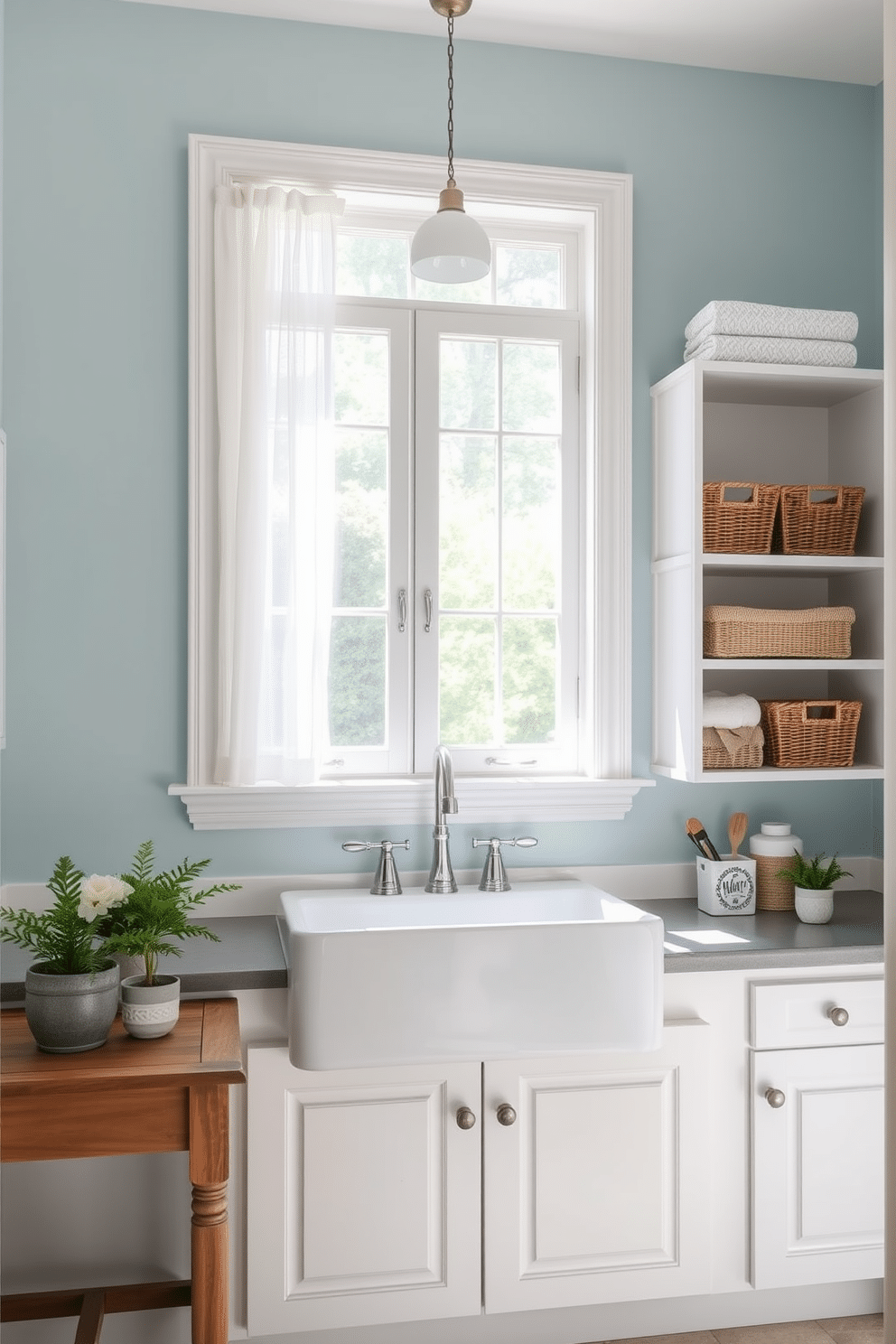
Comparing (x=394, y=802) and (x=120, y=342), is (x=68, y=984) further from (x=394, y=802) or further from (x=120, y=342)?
A: (x=120, y=342)

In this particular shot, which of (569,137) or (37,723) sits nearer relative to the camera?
(37,723)

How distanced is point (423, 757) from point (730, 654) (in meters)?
0.73

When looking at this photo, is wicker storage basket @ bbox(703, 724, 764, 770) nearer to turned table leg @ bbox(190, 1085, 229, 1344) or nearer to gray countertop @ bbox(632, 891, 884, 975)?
gray countertop @ bbox(632, 891, 884, 975)

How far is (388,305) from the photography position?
8.32 ft

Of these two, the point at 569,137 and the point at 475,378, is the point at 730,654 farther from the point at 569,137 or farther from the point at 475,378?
the point at 569,137

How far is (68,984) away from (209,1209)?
1.33ft

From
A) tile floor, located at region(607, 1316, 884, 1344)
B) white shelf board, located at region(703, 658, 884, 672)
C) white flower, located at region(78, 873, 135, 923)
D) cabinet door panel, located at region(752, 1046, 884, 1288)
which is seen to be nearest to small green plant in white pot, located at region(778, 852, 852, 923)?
cabinet door panel, located at region(752, 1046, 884, 1288)

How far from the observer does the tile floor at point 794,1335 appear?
7.30ft

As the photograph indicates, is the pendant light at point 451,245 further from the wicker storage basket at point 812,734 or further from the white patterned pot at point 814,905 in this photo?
the white patterned pot at point 814,905

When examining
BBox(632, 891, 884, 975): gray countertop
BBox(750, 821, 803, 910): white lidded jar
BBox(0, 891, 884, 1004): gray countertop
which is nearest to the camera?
BBox(0, 891, 884, 1004): gray countertop

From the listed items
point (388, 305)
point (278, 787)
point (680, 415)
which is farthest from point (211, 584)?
point (680, 415)

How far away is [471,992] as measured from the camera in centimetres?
193

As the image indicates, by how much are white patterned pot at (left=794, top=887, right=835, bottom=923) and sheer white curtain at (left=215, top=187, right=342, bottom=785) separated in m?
1.11

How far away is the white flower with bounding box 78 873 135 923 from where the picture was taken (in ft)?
5.96
